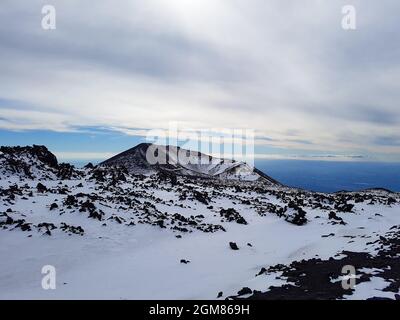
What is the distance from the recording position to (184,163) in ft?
399

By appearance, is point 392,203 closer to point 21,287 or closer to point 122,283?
point 122,283

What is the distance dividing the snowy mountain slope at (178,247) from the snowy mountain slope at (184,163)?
56.5 metres

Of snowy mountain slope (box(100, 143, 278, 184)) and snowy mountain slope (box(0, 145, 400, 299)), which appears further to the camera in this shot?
snowy mountain slope (box(100, 143, 278, 184))

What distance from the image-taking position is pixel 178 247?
2786cm

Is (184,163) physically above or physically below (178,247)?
above

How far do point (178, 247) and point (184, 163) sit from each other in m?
94.1

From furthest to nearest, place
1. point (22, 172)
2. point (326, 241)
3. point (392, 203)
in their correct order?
point (392, 203)
point (22, 172)
point (326, 241)

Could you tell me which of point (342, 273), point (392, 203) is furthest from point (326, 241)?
point (392, 203)

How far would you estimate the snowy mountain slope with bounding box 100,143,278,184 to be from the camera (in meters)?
102

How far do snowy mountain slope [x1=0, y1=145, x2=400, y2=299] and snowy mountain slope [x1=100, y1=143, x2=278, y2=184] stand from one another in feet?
185

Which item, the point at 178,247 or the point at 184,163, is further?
the point at 184,163

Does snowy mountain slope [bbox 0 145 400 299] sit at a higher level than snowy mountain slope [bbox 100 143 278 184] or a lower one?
lower
